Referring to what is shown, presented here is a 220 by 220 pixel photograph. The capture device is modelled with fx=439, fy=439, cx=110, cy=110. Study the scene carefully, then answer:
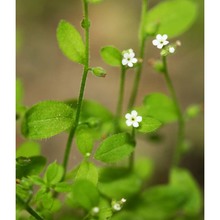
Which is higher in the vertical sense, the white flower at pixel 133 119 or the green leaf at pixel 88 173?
the white flower at pixel 133 119

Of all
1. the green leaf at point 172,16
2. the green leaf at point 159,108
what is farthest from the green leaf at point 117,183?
the green leaf at point 172,16

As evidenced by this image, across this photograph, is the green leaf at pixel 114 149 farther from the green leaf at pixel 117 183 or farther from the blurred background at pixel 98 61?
the blurred background at pixel 98 61

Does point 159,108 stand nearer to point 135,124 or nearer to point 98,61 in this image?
point 135,124

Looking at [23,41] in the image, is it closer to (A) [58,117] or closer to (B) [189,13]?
(B) [189,13]

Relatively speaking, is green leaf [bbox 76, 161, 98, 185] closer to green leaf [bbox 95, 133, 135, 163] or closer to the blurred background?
green leaf [bbox 95, 133, 135, 163]

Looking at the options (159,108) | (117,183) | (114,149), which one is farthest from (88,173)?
(159,108)
